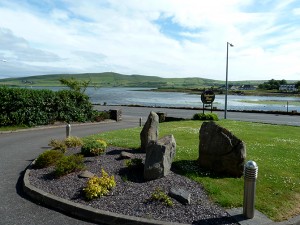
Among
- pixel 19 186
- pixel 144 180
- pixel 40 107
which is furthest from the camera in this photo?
pixel 40 107

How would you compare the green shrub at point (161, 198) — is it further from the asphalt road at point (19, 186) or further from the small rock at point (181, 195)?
the asphalt road at point (19, 186)

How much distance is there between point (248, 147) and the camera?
1431cm

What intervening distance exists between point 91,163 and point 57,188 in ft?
7.70

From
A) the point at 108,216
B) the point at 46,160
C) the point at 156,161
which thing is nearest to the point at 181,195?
the point at 156,161

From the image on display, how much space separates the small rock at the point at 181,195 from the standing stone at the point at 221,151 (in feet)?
7.68

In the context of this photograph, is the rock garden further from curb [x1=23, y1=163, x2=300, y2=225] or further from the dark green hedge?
the dark green hedge

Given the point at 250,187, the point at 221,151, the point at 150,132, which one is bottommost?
the point at 250,187

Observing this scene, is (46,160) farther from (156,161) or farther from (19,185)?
(156,161)

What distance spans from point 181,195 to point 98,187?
2.11 m

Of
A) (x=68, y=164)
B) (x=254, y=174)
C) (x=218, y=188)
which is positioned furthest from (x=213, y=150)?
(x=68, y=164)

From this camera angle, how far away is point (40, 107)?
23141 mm

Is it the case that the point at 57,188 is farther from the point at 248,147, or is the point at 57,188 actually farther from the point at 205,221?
the point at 248,147

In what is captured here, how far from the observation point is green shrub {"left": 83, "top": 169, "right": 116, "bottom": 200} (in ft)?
25.6

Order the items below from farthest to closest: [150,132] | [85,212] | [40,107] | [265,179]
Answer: [40,107], [150,132], [265,179], [85,212]
